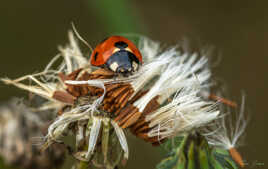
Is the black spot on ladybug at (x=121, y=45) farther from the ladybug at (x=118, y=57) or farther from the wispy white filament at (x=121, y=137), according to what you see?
the wispy white filament at (x=121, y=137)

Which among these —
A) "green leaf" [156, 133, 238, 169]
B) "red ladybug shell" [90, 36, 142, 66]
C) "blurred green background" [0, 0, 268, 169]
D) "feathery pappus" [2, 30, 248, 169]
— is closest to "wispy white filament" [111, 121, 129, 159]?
"feathery pappus" [2, 30, 248, 169]

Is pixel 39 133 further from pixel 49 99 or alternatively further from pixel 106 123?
pixel 106 123

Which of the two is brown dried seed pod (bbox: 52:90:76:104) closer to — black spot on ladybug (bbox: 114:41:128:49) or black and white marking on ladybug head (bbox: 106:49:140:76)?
black and white marking on ladybug head (bbox: 106:49:140:76)

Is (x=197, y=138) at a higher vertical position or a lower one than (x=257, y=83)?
lower

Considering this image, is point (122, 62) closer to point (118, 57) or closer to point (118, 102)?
point (118, 57)

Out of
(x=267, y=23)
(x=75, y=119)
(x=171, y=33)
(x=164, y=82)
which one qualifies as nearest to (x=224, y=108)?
(x=164, y=82)

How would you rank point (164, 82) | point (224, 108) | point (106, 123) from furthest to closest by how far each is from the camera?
1. point (224, 108)
2. point (164, 82)
3. point (106, 123)

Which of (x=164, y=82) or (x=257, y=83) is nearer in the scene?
(x=164, y=82)
